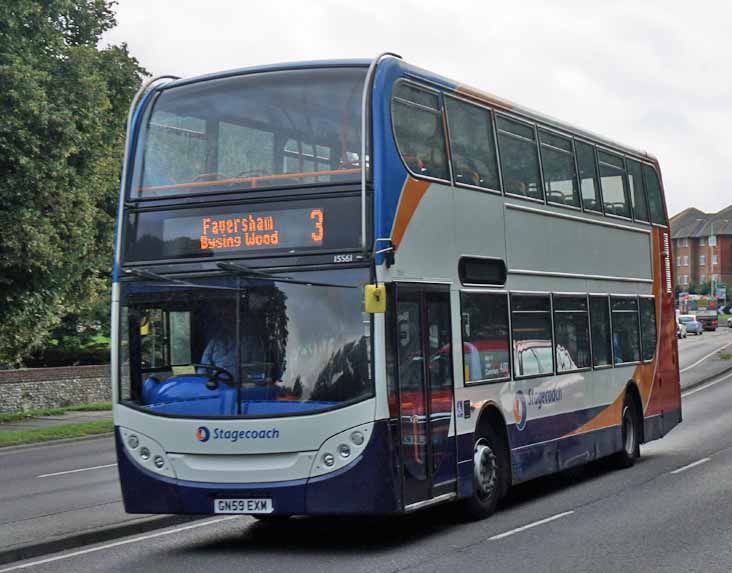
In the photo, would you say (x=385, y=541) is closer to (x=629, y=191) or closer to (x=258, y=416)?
(x=258, y=416)

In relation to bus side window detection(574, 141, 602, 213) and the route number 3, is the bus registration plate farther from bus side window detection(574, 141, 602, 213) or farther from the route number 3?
bus side window detection(574, 141, 602, 213)

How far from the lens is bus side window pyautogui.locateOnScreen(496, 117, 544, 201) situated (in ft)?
47.0

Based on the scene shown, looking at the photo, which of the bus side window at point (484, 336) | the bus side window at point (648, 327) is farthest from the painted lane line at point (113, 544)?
the bus side window at point (648, 327)

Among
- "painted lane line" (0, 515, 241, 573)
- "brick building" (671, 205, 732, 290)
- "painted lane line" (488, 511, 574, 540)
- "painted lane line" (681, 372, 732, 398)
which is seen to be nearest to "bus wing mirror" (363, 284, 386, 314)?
"painted lane line" (488, 511, 574, 540)

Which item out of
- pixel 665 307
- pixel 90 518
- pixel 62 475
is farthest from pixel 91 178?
pixel 90 518

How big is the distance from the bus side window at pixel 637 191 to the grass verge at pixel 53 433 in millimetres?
14184

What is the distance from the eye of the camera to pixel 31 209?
30.7 meters

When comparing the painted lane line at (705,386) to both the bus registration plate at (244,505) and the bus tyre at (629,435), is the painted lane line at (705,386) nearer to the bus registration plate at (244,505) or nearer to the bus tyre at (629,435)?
the bus tyre at (629,435)

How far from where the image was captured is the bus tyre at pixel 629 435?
59.7 feet

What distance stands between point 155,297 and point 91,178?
23.9 m

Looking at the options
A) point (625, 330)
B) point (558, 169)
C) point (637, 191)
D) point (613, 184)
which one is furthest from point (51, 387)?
point (558, 169)

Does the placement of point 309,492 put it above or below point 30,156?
below

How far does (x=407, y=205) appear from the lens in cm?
1166

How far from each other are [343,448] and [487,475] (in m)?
2.77
